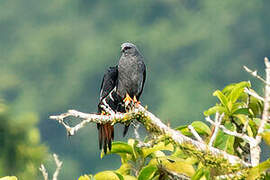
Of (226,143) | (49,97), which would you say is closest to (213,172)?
(226,143)

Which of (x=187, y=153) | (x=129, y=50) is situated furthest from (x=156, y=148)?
(x=129, y=50)

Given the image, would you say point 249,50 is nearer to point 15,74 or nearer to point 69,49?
point 69,49

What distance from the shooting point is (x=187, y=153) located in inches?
85.8

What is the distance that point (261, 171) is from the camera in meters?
1.79

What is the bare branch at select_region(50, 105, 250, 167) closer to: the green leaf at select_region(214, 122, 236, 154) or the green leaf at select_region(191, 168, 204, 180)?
the green leaf at select_region(191, 168, 204, 180)

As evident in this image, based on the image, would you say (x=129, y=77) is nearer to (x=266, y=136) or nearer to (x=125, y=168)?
(x=125, y=168)

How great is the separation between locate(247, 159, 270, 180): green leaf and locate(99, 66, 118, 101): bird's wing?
2.55m

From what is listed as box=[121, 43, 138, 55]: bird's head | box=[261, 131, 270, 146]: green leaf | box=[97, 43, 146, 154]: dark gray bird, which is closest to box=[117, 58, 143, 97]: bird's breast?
box=[97, 43, 146, 154]: dark gray bird

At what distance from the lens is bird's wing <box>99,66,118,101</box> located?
14.3 ft

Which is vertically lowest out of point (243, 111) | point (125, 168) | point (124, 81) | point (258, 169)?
point (258, 169)

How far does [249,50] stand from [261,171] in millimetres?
62254

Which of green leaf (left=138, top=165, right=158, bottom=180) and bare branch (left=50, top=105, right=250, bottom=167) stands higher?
bare branch (left=50, top=105, right=250, bottom=167)

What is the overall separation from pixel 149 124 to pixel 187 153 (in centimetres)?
45

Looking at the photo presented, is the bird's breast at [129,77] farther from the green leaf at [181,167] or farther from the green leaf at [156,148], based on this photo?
the green leaf at [181,167]
